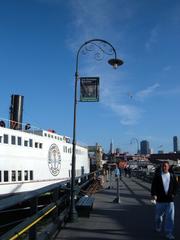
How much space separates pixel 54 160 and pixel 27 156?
5374 millimetres

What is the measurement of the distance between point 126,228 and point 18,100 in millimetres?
23033

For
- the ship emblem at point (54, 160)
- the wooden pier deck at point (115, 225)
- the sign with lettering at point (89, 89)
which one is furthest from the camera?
the ship emblem at point (54, 160)

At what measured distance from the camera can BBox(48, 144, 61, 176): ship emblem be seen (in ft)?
102

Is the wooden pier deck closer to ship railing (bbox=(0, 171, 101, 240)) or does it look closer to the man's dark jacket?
ship railing (bbox=(0, 171, 101, 240))

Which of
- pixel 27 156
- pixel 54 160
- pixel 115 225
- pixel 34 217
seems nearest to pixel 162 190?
pixel 115 225

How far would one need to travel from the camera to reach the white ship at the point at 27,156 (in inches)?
961

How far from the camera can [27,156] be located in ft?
88.6

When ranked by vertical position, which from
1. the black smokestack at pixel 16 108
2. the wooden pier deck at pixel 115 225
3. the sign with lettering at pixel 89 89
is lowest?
the wooden pier deck at pixel 115 225

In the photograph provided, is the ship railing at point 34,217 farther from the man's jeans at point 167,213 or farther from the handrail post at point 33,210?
the man's jeans at point 167,213

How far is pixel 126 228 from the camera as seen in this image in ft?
35.3

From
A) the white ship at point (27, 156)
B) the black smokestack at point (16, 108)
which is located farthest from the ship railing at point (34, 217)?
the black smokestack at point (16, 108)

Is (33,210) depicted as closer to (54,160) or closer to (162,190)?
(162,190)

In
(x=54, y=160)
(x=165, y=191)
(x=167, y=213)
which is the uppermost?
(x=54, y=160)

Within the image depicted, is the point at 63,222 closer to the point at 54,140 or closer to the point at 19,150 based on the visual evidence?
the point at 19,150
